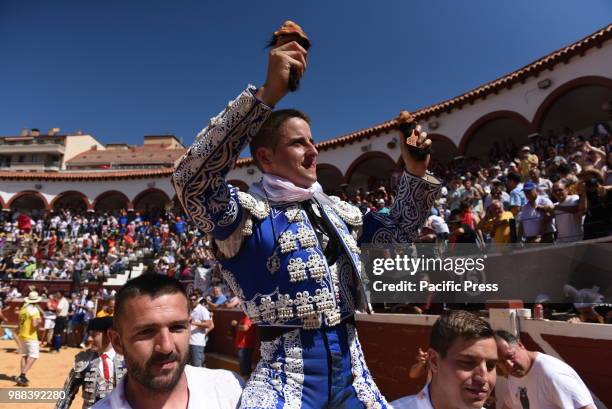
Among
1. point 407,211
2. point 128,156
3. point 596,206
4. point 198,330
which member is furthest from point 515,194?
point 128,156

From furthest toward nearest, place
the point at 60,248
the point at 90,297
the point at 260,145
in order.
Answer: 1. the point at 60,248
2. the point at 90,297
3. the point at 260,145

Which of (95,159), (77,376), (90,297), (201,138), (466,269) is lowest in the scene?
(77,376)

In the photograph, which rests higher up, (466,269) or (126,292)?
(466,269)

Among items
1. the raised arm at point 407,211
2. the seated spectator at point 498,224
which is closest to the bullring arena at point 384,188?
the seated spectator at point 498,224

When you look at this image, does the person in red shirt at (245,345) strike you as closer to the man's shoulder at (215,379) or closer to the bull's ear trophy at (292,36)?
the man's shoulder at (215,379)

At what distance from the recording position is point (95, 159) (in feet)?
131

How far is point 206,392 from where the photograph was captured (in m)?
1.39

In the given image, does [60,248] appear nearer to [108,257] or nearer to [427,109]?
[108,257]

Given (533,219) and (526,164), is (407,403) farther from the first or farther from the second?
(526,164)

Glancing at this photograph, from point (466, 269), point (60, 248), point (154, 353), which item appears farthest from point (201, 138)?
point (60, 248)

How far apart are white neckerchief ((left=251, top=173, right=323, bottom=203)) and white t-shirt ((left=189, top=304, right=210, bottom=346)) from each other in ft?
22.7

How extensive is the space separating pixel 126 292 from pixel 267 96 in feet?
2.25

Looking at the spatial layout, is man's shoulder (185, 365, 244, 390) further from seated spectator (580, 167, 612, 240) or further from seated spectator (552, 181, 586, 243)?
seated spectator (552, 181, 586, 243)

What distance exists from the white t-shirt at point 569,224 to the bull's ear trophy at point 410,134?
4.75m
